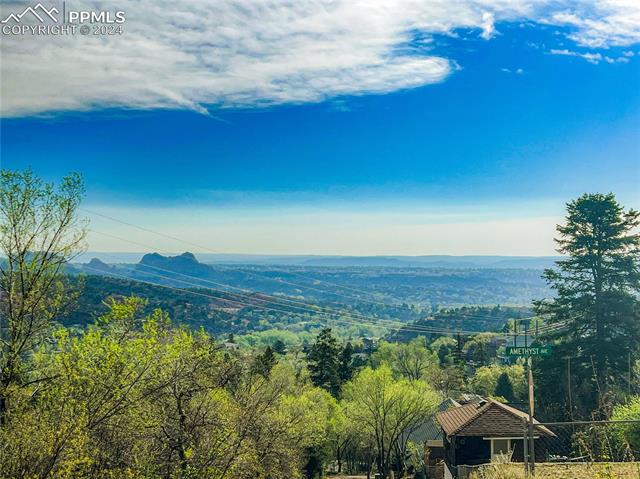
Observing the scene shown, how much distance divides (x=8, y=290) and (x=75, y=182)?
3.02 metres

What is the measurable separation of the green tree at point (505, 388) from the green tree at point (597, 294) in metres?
14.6

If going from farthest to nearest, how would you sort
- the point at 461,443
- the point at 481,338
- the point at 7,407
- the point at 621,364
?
1. the point at 481,338
2. the point at 621,364
3. the point at 461,443
4. the point at 7,407

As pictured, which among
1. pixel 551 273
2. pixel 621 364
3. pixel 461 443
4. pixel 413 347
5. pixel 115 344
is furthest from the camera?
pixel 413 347

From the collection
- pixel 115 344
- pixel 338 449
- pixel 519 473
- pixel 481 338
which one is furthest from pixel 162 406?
pixel 481 338

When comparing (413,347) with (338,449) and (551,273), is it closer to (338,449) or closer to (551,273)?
(338,449)

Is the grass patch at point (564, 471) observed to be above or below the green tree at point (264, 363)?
above

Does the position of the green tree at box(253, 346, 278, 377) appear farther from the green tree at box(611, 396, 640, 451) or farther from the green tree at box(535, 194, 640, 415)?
the green tree at box(611, 396, 640, 451)

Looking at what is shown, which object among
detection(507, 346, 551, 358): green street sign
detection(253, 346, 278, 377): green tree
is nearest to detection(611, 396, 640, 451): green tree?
detection(507, 346, 551, 358): green street sign

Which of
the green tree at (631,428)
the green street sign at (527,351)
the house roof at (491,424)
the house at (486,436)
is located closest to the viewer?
the green street sign at (527,351)

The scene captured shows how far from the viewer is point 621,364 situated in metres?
38.8

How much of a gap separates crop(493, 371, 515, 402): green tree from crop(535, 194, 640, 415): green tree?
14567 millimetres

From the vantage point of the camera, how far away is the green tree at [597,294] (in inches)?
1545

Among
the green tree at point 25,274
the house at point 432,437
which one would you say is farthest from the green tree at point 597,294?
the green tree at point 25,274

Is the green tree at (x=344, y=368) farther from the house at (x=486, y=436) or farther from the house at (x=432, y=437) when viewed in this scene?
the house at (x=486, y=436)
